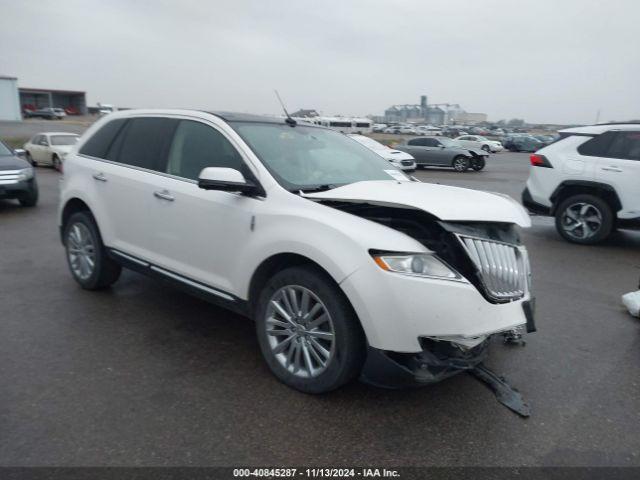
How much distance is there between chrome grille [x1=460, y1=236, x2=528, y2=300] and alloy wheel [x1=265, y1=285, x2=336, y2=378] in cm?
92

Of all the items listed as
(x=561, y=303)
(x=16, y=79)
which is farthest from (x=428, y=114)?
(x=561, y=303)

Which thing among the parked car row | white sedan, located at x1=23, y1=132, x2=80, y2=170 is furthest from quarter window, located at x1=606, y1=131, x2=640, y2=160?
white sedan, located at x1=23, y1=132, x2=80, y2=170

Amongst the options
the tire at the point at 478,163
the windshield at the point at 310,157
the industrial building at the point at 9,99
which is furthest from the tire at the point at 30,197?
the industrial building at the point at 9,99

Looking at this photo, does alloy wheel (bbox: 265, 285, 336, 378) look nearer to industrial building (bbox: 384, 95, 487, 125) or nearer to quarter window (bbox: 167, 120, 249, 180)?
quarter window (bbox: 167, 120, 249, 180)

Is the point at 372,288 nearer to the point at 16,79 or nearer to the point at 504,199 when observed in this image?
the point at 504,199

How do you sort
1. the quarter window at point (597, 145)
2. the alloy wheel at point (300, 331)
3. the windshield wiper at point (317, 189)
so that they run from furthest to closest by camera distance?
the quarter window at point (597, 145), the windshield wiper at point (317, 189), the alloy wheel at point (300, 331)

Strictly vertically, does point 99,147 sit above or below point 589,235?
above

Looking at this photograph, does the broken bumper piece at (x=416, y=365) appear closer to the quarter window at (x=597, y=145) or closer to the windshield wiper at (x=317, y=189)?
the windshield wiper at (x=317, y=189)

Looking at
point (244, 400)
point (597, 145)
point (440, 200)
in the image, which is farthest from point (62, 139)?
point (440, 200)

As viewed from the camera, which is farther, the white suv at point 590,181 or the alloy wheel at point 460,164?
the alloy wheel at point 460,164

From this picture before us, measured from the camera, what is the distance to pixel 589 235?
25.6ft

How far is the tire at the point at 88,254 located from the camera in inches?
190

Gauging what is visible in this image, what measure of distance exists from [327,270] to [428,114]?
451 feet

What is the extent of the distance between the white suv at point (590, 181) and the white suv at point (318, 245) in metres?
4.69
